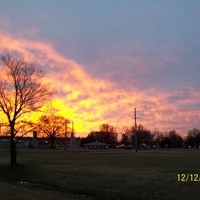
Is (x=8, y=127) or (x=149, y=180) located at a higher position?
(x=8, y=127)

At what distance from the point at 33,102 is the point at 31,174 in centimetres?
884

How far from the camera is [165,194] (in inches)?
685

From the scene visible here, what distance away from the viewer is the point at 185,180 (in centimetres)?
1939

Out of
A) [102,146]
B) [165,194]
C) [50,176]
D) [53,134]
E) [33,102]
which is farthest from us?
[102,146]

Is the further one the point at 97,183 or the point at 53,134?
the point at 53,134

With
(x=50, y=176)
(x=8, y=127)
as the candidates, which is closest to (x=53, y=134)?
(x=8, y=127)

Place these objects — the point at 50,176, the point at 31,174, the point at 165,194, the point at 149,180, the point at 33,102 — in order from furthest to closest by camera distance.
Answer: the point at 33,102
the point at 31,174
the point at 50,176
the point at 149,180
the point at 165,194

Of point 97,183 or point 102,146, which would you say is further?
point 102,146

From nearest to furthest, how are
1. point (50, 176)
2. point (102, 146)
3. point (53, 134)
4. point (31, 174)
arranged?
point (50, 176)
point (31, 174)
point (53, 134)
point (102, 146)

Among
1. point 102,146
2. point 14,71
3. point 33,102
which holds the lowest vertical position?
point 102,146

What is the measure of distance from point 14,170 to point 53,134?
379 ft

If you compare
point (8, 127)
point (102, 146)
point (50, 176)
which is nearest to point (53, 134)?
point (102, 146)

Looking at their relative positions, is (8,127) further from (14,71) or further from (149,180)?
(149,180)

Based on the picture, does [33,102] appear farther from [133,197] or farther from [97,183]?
[133,197]
